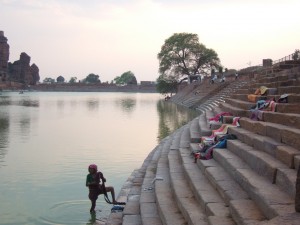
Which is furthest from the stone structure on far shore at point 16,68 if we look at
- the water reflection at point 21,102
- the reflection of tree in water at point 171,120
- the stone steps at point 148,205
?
the stone steps at point 148,205

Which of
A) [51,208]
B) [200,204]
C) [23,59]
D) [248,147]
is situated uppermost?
[23,59]

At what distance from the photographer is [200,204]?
16.9ft

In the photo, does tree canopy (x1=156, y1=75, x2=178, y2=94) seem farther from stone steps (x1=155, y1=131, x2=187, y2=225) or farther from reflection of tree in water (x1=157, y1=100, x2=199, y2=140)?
stone steps (x1=155, y1=131, x2=187, y2=225)

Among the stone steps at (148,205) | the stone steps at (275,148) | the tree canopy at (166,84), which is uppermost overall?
the tree canopy at (166,84)

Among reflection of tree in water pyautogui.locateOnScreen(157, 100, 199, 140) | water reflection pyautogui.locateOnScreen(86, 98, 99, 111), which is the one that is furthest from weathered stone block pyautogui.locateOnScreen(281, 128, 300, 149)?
water reflection pyautogui.locateOnScreen(86, 98, 99, 111)

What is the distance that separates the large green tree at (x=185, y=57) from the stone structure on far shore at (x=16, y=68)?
56764mm

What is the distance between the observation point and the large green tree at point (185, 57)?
67.5 meters

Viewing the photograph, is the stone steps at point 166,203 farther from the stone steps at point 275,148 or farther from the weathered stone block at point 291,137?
the weathered stone block at point 291,137

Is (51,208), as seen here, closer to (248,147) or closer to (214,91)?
(248,147)

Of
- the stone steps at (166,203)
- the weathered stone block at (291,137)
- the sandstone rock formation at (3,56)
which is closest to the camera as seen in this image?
the stone steps at (166,203)

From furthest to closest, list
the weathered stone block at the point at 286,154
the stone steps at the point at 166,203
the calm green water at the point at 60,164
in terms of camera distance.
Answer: the calm green water at the point at 60,164 < the stone steps at the point at 166,203 < the weathered stone block at the point at 286,154

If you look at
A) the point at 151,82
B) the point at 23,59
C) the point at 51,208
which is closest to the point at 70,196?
the point at 51,208

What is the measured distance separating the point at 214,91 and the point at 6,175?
1233 inches

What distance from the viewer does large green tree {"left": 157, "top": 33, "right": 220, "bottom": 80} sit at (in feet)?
221
